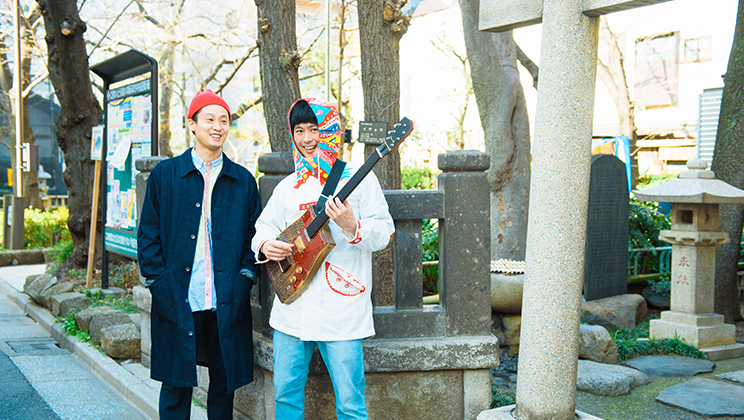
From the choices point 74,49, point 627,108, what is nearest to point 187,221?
point 74,49

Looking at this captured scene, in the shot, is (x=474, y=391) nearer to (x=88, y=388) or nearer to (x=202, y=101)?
(x=202, y=101)

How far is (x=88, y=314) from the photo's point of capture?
21.6 ft

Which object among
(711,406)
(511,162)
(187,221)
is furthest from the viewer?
(511,162)

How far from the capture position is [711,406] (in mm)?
4293

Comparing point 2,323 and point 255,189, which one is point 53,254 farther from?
point 255,189

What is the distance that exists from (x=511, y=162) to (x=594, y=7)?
16.1 feet

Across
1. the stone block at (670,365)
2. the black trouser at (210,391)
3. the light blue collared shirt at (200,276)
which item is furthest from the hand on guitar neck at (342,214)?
the stone block at (670,365)

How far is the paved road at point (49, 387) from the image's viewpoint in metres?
4.66

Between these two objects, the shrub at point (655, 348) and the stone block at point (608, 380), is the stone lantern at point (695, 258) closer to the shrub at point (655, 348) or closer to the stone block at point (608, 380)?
the shrub at point (655, 348)

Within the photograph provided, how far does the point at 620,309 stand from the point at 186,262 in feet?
19.1

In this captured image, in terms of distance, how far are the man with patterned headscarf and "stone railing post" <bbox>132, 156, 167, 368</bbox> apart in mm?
2303

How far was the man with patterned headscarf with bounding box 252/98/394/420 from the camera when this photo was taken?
113 inches

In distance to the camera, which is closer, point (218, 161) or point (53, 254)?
point (218, 161)

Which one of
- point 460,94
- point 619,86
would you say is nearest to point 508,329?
point 619,86
